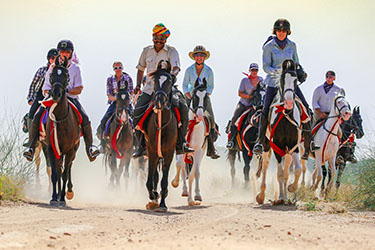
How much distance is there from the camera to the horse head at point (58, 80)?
40.0ft

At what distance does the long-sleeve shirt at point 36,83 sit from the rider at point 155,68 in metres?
3.72

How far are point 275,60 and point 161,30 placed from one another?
275 cm

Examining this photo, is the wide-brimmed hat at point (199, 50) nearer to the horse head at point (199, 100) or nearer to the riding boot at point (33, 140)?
the horse head at point (199, 100)

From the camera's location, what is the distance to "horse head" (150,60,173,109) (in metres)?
11.2

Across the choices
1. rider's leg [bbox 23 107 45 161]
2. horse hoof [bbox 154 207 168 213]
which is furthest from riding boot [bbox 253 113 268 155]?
rider's leg [bbox 23 107 45 161]

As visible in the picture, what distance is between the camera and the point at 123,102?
1847 cm

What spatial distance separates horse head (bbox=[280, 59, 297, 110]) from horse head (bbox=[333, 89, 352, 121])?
3.62 meters

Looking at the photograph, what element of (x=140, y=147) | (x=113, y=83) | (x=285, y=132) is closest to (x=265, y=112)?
(x=285, y=132)

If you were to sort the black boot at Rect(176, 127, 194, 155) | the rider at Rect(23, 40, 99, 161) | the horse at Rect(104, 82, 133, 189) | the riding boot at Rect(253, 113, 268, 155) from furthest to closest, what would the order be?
the horse at Rect(104, 82, 133, 189)
the riding boot at Rect(253, 113, 268, 155)
the rider at Rect(23, 40, 99, 161)
the black boot at Rect(176, 127, 194, 155)

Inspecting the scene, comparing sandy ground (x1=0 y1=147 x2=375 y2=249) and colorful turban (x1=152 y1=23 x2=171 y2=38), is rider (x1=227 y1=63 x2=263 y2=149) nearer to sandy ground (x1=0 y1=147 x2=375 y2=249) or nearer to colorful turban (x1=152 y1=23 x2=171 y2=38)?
colorful turban (x1=152 y1=23 x2=171 y2=38)

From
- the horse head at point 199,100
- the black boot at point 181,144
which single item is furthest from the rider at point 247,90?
the black boot at point 181,144

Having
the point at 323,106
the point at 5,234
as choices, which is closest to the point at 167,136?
the point at 5,234

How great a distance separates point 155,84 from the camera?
37.8 ft

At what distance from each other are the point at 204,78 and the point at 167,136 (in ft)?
10.1
